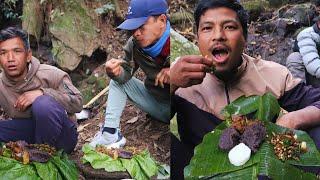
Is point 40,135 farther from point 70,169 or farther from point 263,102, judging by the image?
point 263,102

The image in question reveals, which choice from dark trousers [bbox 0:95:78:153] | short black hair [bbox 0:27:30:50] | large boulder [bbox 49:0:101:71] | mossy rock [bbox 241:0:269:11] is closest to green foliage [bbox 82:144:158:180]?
dark trousers [bbox 0:95:78:153]

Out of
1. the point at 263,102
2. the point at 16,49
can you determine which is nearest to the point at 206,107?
the point at 263,102

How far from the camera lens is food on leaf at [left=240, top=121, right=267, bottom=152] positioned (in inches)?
60.8

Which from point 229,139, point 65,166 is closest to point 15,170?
point 65,166

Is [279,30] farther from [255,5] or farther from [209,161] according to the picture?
[209,161]

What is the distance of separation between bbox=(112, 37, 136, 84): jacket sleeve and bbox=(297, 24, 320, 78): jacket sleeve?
0.62 metres

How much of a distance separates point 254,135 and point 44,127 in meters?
0.81

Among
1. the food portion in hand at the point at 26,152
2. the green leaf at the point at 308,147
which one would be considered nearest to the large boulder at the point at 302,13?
the green leaf at the point at 308,147

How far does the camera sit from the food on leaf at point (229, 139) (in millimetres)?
1567

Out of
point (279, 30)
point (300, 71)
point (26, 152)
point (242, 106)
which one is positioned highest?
point (279, 30)

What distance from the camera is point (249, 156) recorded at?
156 centimetres

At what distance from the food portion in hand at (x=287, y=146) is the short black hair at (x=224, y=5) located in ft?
1.21

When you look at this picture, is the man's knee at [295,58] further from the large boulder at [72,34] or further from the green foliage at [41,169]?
the green foliage at [41,169]

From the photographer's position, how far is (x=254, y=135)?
60.8 inches
